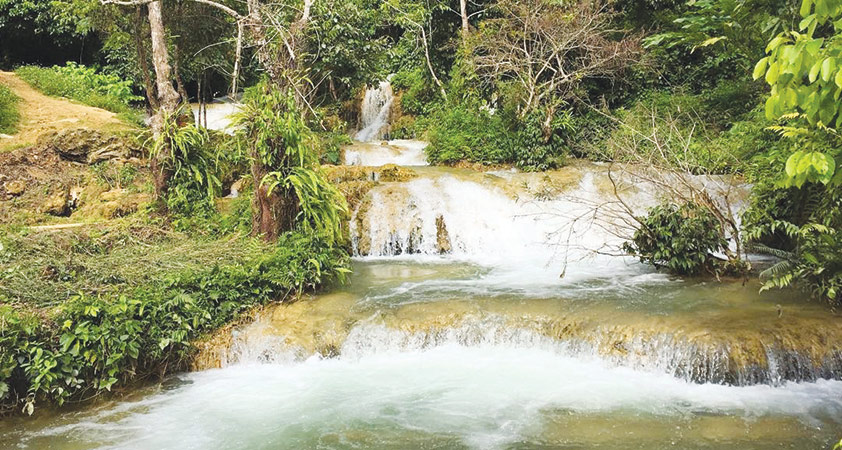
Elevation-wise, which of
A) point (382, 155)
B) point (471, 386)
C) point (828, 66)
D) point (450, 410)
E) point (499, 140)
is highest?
point (499, 140)

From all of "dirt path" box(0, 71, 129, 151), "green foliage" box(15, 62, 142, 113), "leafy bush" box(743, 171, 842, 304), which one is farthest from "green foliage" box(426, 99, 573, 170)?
"green foliage" box(15, 62, 142, 113)

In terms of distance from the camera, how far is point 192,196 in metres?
10.1

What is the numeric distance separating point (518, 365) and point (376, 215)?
5.78 meters

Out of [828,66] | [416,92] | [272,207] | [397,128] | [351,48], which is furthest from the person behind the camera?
[416,92]

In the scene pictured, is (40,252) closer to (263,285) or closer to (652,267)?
(263,285)

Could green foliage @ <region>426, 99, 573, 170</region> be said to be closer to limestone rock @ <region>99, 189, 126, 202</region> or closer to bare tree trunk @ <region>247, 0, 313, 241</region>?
bare tree trunk @ <region>247, 0, 313, 241</region>

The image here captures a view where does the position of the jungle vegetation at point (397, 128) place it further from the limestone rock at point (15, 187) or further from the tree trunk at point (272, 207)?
the limestone rock at point (15, 187)

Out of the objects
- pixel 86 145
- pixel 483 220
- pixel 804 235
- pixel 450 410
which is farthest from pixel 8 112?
pixel 804 235

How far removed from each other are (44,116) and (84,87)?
12.5ft

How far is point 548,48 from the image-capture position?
15.7m

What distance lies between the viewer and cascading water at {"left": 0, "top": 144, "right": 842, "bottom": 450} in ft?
17.2

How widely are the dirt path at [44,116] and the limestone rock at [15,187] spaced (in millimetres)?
1261

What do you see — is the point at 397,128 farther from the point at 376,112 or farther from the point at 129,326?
the point at 129,326

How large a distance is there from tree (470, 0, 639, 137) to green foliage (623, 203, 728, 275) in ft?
21.4
